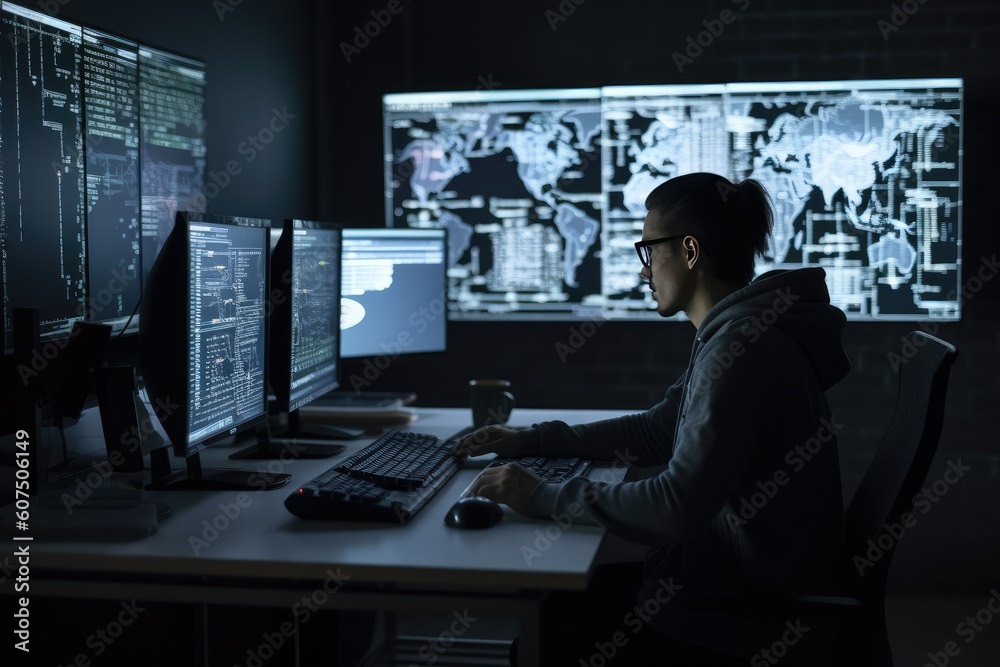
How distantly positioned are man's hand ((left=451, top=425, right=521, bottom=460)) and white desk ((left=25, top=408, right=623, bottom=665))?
442 mm

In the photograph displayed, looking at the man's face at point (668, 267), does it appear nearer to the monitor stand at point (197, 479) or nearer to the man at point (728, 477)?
the man at point (728, 477)

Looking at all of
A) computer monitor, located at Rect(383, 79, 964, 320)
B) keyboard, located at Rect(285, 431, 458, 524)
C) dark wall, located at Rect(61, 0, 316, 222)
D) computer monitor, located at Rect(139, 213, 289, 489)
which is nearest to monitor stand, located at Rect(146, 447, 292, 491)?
computer monitor, located at Rect(139, 213, 289, 489)

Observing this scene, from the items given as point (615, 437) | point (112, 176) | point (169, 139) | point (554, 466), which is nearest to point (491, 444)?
point (554, 466)

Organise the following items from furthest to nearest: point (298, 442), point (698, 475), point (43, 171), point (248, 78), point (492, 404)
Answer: point (248, 78) < point (492, 404) < point (298, 442) < point (43, 171) < point (698, 475)

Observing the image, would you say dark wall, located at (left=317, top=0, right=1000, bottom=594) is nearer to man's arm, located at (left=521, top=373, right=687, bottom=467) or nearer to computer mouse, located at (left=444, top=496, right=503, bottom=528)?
man's arm, located at (left=521, top=373, right=687, bottom=467)

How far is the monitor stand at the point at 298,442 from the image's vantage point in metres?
2.17

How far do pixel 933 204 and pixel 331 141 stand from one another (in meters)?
2.29

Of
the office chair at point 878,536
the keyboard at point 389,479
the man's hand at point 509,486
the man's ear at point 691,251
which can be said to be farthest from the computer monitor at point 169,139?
the office chair at point 878,536

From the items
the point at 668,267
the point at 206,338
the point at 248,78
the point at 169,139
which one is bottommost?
the point at 206,338

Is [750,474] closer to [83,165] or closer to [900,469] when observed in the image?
[900,469]

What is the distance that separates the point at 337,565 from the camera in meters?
1.37

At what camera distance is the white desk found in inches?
53.7

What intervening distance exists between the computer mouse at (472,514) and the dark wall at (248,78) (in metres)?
1.36

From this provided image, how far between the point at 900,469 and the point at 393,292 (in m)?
1.61
